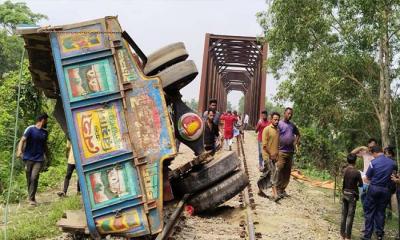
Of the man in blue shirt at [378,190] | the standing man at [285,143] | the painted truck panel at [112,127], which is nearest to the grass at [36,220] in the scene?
the painted truck panel at [112,127]

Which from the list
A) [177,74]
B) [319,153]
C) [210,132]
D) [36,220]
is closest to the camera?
[177,74]

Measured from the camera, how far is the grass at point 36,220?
621cm

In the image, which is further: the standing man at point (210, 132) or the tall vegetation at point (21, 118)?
the tall vegetation at point (21, 118)

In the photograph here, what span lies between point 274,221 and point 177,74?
291 cm

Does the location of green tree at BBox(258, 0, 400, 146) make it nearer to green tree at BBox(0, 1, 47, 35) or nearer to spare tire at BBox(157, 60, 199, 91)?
spare tire at BBox(157, 60, 199, 91)

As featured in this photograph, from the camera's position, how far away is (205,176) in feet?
24.4

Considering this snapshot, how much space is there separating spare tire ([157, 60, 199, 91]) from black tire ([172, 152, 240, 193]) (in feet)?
5.12

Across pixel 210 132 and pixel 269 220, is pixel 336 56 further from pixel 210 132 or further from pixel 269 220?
pixel 269 220

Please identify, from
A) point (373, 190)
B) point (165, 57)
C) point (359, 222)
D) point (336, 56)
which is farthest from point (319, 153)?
point (165, 57)

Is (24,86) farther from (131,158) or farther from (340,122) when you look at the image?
(131,158)

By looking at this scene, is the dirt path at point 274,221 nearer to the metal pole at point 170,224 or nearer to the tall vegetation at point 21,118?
the metal pole at point 170,224

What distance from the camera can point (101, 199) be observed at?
5441 millimetres

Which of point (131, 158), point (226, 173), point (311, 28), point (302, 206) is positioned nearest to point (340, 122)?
point (311, 28)

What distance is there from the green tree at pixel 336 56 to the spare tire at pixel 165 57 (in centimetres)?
573
